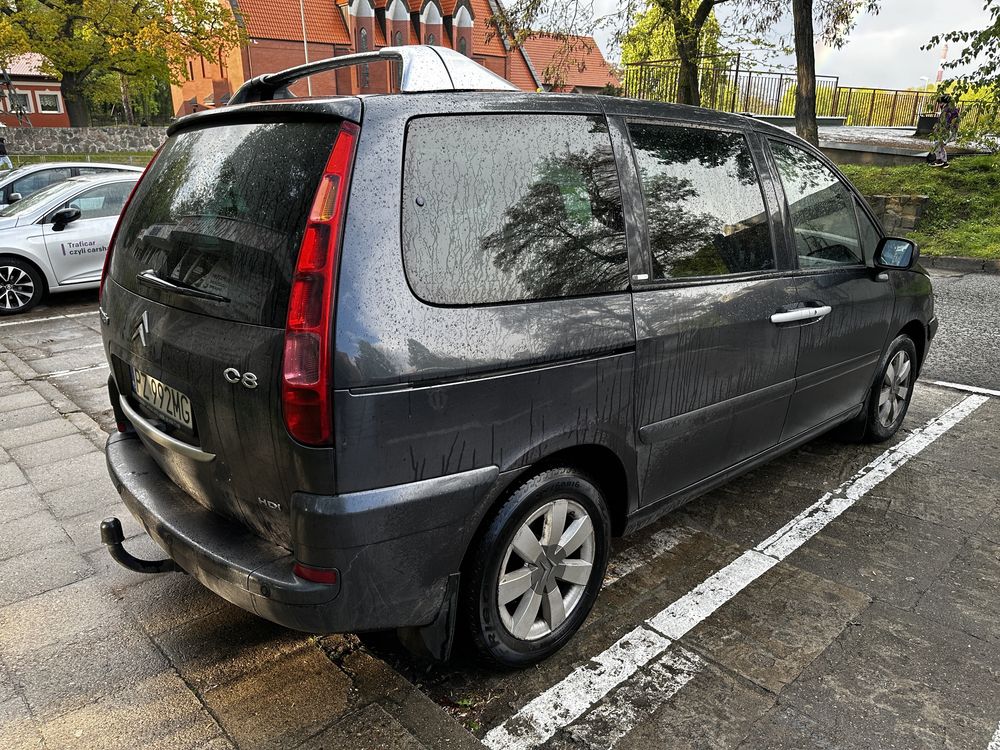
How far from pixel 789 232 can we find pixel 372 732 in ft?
8.82

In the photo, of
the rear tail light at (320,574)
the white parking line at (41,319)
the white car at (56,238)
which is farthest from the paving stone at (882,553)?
the white parking line at (41,319)

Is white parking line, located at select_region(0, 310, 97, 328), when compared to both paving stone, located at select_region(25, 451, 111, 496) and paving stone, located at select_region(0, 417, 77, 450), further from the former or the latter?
paving stone, located at select_region(25, 451, 111, 496)

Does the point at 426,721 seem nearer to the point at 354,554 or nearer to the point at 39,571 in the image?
the point at 354,554

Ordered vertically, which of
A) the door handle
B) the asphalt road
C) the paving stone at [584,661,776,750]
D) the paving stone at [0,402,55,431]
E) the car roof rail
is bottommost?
the asphalt road

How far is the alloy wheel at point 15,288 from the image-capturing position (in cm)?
825

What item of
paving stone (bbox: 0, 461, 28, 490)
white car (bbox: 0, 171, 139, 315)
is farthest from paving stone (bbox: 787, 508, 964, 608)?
white car (bbox: 0, 171, 139, 315)

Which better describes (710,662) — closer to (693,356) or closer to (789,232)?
(693,356)

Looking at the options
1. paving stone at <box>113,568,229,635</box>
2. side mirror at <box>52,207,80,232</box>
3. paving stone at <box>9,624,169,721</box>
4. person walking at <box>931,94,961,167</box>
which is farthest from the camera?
person walking at <box>931,94,961,167</box>

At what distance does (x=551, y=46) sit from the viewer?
194ft

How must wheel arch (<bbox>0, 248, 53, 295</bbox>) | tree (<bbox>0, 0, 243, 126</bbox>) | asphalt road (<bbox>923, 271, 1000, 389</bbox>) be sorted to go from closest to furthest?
1. asphalt road (<bbox>923, 271, 1000, 389</bbox>)
2. wheel arch (<bbox>0, 248, 53, 295</bbox>)
3. tree (<bbox>0, 0, 243, 126</bbox>)

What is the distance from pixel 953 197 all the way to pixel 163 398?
1555 cm

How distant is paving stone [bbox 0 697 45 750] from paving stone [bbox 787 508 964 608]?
294 centimetres

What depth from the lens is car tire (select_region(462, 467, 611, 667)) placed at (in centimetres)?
225

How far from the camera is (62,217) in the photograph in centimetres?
855
